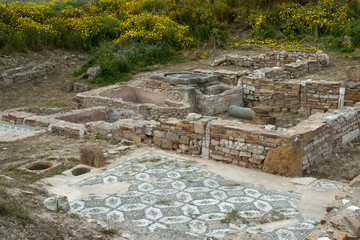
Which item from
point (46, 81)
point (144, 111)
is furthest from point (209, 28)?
point (144, 111)

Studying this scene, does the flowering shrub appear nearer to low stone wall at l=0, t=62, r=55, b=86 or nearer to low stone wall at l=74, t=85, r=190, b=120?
low stone wall at l=74, t=85, r=190, b=120

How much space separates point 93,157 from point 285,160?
303 centimetres

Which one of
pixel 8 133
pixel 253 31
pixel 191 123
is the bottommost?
pixel 8 133

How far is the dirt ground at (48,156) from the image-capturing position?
14.3 feet

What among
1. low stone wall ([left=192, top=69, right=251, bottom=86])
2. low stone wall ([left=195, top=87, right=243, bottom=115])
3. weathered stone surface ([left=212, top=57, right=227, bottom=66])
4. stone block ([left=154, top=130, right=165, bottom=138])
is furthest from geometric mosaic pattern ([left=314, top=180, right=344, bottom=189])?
weathered stone surface ([left=212, top=57, right=227, bottom=66])

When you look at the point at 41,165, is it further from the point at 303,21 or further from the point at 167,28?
the point at 303,21

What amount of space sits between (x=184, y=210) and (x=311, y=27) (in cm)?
1454

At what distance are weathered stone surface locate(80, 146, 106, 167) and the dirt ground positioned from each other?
0.28 metres

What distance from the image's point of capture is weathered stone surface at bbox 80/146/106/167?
7250mm

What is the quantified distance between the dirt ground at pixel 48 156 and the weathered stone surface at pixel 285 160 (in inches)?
19.5

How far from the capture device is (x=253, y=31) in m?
19.4

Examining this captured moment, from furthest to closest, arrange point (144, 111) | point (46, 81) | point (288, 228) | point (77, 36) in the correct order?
point (77, 36) → point (46, 81) → point (144, 111) → point (288, 228)

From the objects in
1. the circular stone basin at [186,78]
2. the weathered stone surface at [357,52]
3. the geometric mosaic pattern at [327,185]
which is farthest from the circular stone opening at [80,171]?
the weathered stone surface at [357,52]

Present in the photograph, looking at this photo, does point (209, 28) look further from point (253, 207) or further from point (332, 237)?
point (332, 237)
